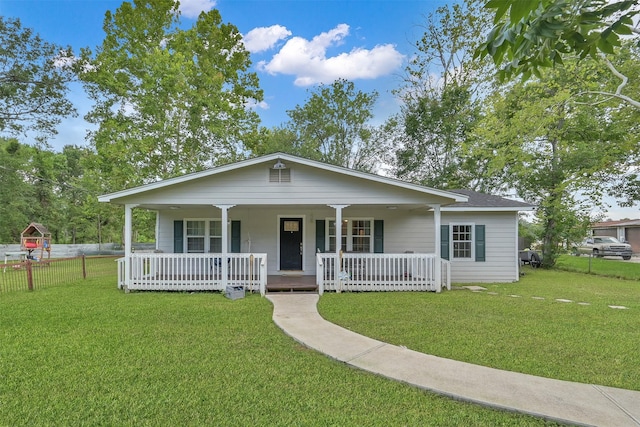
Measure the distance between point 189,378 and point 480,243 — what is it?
32.1 feet

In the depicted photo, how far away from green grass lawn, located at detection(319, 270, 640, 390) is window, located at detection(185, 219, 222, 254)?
14.8 ft

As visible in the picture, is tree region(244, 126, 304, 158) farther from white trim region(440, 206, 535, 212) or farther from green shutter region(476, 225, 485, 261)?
green shutter region(476, 225, 485, 261)

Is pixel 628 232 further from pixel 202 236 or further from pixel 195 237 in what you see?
pixel 195 237

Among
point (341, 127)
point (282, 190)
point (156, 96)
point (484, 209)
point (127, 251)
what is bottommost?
point (127, 251)

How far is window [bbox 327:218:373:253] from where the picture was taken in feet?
33.8

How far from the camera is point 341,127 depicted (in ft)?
80.1

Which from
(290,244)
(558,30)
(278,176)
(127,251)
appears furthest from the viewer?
(290,244)

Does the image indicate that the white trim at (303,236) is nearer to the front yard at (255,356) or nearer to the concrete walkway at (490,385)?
the front yard at (255,356)

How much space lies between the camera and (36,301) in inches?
273

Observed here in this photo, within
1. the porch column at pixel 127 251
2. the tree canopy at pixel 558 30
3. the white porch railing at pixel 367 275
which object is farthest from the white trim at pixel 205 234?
the tree canopy at pixel 558 30

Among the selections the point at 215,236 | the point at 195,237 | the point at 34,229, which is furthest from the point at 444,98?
the point at 34,229

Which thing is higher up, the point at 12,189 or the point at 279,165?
the point at 12,189

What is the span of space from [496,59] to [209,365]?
3.96 metres

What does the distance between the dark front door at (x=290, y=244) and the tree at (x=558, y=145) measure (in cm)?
930
